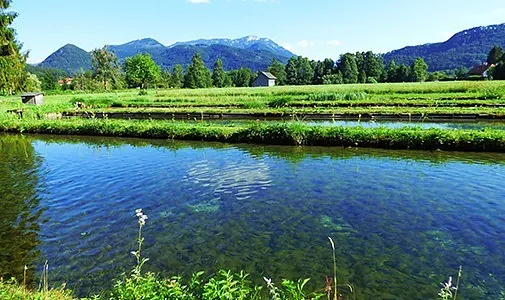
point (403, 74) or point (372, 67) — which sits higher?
point (372, 67)

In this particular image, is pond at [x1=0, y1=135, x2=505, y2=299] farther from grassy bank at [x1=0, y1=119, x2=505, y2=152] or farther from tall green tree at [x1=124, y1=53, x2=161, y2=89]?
tall green tree at [x1=124, y1=53, x2=161, y2=89]

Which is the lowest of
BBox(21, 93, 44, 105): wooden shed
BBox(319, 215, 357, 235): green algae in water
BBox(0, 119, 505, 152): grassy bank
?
BBox(319, 215, 357, 235): green algae in water

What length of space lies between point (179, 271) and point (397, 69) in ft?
360

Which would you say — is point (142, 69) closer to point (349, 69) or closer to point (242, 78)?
point (242, 78)

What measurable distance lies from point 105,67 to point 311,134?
95957mm

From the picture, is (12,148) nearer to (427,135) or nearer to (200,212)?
(200,212)

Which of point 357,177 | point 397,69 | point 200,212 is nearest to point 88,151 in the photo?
point 200,212

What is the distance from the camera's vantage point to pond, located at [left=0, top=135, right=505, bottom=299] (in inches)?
289

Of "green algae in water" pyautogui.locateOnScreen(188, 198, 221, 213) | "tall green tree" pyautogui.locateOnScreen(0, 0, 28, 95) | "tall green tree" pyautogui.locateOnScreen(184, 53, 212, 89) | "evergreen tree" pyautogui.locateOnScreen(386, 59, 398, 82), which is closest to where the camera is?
"green algae in water" pyautogui.locateOnScreen(188, 198, 221, 213)

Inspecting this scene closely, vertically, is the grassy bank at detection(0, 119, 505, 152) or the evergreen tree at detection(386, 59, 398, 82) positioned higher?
the evergreen tree at detection(386, 59, 398, 82)

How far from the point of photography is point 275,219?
999 cm

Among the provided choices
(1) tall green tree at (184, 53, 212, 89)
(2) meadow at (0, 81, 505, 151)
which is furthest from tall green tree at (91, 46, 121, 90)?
(2) meadow at (0, 81, 505, 151)

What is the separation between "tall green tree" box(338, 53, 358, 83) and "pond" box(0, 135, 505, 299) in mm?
98027

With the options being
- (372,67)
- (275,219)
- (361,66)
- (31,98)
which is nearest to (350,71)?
(361,66)
